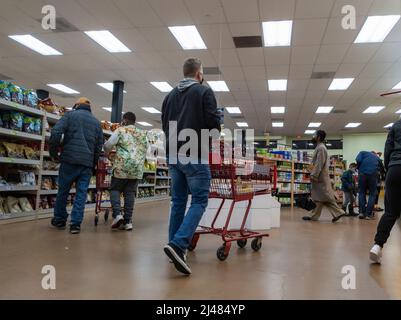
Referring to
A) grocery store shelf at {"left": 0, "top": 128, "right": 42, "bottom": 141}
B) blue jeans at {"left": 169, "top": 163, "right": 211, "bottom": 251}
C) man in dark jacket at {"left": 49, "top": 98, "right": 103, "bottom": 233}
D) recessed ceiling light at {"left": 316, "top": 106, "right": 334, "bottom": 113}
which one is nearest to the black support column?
grocery store shelf at {"left": 0, "top": 128, "right": 42, "bottom": 141}

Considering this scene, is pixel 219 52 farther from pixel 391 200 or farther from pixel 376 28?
pixel 391 200

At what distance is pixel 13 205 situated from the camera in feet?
15.6

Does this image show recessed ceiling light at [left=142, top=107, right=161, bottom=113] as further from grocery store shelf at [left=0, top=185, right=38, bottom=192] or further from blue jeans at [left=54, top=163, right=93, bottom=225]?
blue jeans at [left=54, top=163, right=93, bottom=225]

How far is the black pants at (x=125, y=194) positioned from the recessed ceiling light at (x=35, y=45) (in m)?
5.14

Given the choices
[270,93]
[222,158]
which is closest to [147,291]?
[222,158]

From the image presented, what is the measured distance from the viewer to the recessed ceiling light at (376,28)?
6309 mm

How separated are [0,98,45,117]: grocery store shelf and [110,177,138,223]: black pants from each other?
1.60 metres

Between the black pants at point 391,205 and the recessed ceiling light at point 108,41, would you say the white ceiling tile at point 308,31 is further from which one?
the black pants at point 391,205

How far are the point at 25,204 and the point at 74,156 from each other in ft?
4.85

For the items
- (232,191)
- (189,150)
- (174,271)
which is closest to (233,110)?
(232,191)

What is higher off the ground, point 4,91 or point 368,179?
point 4,91

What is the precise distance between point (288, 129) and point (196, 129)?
1700 cm

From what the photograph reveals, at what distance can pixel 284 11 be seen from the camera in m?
6.07

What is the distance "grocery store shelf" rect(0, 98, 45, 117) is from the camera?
4412 mm
